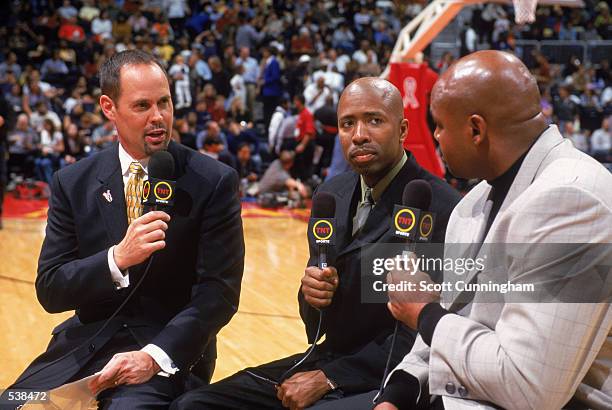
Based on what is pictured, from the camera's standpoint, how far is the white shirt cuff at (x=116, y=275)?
262 centimetres

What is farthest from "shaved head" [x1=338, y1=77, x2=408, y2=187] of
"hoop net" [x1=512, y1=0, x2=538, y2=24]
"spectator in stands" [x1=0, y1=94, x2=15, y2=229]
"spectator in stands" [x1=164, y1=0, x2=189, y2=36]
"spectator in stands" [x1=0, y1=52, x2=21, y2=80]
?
"spectator in stands" [x1=164, y1=0, x2=189, y2=36]

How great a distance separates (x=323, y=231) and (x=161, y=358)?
692 millimetres

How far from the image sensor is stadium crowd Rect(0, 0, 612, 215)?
42.2 feet

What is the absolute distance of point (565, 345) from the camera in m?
1.74

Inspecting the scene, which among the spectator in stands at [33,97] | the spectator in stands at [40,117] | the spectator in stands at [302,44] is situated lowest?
the spectator in stands at [40,117]

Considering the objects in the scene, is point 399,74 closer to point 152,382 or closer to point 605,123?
point 605,123

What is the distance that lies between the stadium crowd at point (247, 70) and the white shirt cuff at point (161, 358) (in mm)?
7337

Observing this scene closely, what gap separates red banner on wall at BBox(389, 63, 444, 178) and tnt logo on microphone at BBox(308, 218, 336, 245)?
7597mm

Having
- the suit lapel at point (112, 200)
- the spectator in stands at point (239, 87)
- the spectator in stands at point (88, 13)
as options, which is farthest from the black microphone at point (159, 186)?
the spectator in stands at point (88, 13)

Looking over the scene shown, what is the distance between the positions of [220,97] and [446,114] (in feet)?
43.0

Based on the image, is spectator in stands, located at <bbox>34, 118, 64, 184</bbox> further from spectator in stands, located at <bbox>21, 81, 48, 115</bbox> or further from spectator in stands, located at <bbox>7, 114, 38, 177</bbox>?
spectator in stands, located at <bbox>21, 81, 48, 115</bbox>

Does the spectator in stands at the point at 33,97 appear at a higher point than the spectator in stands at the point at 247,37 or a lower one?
lower

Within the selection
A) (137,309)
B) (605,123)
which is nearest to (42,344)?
(137,309)

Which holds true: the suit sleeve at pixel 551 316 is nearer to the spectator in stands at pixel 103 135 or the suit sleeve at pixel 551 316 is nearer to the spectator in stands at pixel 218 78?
the spectator in stands at pixel 103 135
